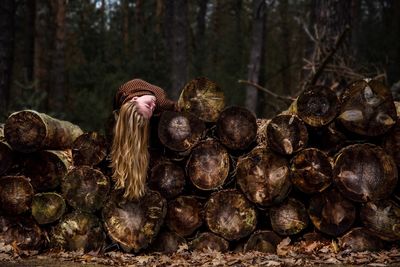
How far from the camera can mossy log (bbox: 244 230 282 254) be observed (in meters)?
5.01

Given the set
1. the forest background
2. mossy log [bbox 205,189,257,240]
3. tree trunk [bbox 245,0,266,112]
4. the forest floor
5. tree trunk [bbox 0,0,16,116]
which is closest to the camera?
the forest floor

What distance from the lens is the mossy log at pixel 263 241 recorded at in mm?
5012

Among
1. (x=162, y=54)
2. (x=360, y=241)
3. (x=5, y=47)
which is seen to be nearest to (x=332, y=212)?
(x=360, y=241)

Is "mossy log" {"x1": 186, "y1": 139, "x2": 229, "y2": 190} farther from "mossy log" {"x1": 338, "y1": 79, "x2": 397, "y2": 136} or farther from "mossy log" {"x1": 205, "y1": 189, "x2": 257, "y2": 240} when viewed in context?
"mossy log" {"x1": 338, "y1": 79, "x2": 397, "y2": 136}

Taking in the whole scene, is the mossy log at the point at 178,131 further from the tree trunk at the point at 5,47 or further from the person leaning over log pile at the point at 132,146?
the tree trunk at the point at 5,47

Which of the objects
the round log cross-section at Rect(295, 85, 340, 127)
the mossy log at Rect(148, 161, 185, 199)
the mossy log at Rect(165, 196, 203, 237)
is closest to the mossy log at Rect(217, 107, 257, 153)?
the round log cross-section at Rect(295, 85, 340, 127)

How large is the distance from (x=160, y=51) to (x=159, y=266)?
518 inches

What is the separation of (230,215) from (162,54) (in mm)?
12370

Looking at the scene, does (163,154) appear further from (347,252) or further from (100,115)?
(100,115)

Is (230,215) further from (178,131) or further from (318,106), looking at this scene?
(318,106)

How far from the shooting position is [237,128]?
507 centimetres

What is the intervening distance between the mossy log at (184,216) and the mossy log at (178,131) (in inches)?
24.3

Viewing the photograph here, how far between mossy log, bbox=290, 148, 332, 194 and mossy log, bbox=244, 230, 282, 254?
0.63 m

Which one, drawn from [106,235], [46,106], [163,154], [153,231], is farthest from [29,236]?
[46,106]
